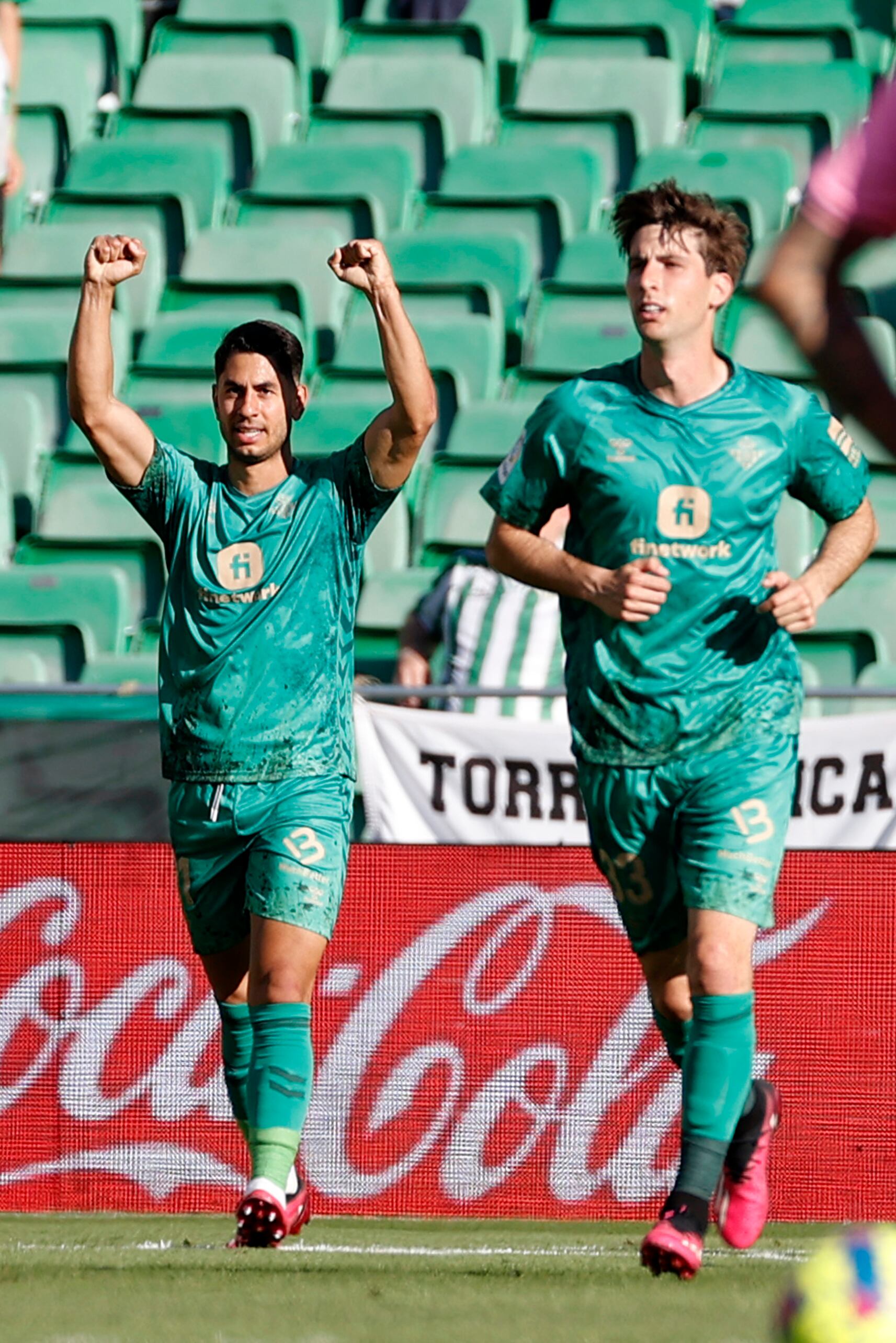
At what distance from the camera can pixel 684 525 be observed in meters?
4.90

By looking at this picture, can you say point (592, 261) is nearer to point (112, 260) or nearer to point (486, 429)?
point (486, 429)

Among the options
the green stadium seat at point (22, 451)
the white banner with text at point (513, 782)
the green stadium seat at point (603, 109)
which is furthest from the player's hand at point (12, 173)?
the white banner with text at point (513, 782)

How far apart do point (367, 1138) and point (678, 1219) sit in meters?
1.79

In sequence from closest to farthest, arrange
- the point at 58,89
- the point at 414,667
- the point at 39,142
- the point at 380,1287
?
the point at 380,1287, the point at 414,667, the point at 39,142, the point at 58,89

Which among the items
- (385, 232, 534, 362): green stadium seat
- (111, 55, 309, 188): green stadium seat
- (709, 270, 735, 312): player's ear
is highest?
(111, 55, 309, 188): green stadium seat

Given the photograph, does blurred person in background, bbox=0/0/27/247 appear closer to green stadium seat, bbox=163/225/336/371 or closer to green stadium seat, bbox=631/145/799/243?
green stadium seat, bbox=163/225/336/371

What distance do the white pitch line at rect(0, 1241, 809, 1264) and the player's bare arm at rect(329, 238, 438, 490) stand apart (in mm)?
1884

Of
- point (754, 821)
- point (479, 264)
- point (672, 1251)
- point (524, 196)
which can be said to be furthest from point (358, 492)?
point (524, 196)

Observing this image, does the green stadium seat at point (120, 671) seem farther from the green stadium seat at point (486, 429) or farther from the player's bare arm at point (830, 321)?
the player's bare arm at point (830, 321)

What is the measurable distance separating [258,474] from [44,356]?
6.13 metres

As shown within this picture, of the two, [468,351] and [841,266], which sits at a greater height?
[841,266]

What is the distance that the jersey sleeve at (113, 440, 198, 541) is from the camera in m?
5.38

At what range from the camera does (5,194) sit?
1123 cm

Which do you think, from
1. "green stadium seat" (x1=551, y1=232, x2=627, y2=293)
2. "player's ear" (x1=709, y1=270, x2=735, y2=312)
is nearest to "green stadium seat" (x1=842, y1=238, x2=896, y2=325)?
"green stadium seat" (x1=551, y1=232, x2=627, y2=293)
